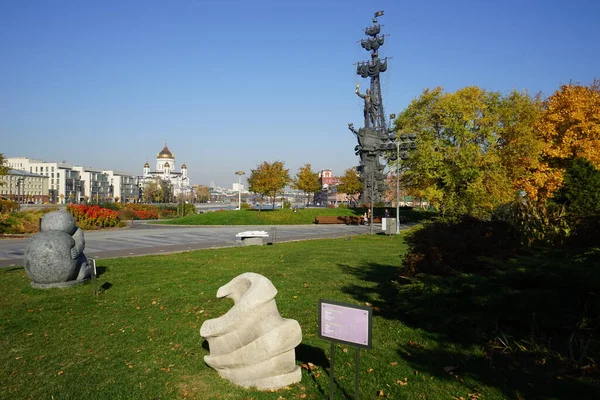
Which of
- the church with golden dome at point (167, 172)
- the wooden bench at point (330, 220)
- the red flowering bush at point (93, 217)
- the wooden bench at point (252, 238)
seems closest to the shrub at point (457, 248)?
the wooden bench at point (252, 238)

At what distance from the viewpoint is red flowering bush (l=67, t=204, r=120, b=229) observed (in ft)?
94.1

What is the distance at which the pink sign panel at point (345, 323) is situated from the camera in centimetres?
410

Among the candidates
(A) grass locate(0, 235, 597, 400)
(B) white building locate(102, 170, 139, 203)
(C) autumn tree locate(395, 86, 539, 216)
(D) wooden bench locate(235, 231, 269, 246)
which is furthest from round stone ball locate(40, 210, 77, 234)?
(B) white building locate(102, 170, 139, 203)

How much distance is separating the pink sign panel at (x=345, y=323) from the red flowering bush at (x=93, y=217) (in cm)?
2824

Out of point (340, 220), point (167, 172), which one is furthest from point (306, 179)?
point (167, 172)

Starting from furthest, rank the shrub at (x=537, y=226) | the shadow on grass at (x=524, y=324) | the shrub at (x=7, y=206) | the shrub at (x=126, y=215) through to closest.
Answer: the shrub at (x=126, y=215) → the shrub at (x=7, y=206) → the shrub at (x=537, y=226) → the shadow on grass at (x=524, y=324)

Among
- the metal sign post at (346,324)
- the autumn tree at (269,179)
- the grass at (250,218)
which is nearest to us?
the metal sign post at (346,324)

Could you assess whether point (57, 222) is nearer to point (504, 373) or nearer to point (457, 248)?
point (457, 248)

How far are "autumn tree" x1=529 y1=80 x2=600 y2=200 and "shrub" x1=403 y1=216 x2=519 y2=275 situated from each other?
21389 mm

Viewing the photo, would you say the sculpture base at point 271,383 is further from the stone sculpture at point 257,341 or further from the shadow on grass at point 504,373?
the shadow on grass at point 504,373

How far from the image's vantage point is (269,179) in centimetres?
4762

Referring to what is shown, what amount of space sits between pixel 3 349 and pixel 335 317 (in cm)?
546

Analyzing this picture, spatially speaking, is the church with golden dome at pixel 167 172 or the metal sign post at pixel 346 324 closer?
the metal sign post at pixel 346 324

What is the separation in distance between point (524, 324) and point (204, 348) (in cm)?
484
